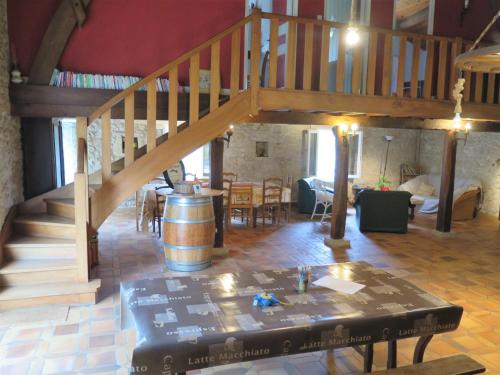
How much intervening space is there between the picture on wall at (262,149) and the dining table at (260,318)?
7.89m

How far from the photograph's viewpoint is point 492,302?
4434 millimetres

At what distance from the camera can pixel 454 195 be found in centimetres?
957

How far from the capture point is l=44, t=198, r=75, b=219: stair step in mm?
5133

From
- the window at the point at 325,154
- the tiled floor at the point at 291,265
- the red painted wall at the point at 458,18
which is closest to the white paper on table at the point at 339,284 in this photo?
the tiled floor at the point at 291,265

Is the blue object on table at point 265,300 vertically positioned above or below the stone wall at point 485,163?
below

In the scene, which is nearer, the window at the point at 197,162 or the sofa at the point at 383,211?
the sofa at the point at 383,211

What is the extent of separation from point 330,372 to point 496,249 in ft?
17.1

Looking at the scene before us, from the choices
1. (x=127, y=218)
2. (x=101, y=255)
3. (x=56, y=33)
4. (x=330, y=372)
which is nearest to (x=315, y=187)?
(x=127, y=218)

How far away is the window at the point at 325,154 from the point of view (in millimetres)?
10852

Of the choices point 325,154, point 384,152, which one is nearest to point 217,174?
point 325,154

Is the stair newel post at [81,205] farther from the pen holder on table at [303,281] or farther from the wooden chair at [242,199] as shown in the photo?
the wooden chair at [242,199]

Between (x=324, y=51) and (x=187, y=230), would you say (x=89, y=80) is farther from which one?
(x=324, y=51)

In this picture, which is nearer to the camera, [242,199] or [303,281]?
[303,281]

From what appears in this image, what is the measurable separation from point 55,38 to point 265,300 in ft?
15.7
